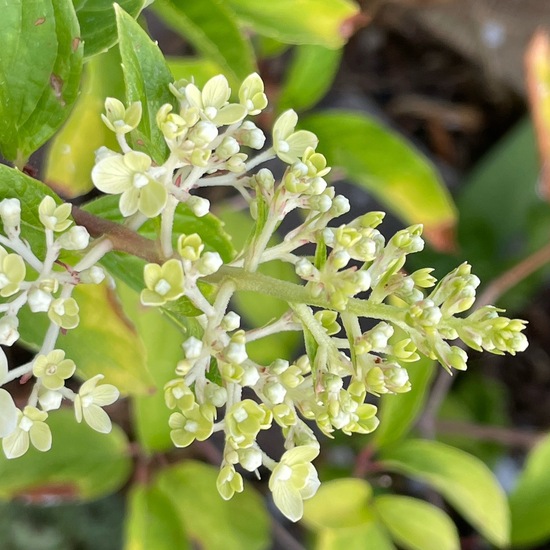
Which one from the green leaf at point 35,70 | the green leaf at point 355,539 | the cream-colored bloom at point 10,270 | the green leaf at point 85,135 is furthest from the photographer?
the green leaf at point 355,539

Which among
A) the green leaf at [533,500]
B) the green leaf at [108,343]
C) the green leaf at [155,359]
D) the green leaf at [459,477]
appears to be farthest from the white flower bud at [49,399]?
the green leaf at [533,500]

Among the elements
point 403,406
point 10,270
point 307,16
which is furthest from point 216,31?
point 403,406

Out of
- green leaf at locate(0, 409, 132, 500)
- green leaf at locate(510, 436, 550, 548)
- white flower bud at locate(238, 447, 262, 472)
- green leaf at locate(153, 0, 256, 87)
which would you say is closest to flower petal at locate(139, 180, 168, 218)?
white flower bud at locate(238, 447, 262, 472)

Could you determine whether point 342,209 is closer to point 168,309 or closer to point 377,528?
point 168,309

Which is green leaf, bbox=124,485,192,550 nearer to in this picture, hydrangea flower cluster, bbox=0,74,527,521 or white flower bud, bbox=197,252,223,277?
hydrangea flower cluster, bbox=0,74,527,521

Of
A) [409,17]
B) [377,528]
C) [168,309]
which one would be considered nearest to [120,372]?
[168,309]

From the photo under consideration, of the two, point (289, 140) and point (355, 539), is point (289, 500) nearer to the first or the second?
point (289, 140)

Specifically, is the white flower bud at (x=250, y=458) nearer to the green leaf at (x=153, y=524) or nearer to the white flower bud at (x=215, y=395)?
the white flower bud at (x=215, y=395)
